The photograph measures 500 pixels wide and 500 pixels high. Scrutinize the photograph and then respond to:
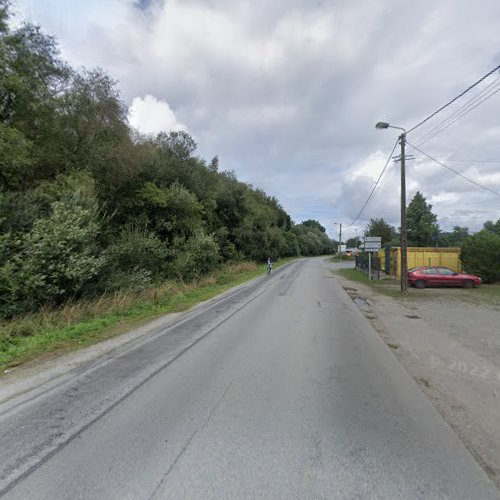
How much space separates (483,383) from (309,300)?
8.11 m

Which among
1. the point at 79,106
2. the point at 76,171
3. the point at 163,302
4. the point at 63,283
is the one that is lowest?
the point at 163,302

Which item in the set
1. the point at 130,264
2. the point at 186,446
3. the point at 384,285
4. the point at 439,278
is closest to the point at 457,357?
the point at 186,446

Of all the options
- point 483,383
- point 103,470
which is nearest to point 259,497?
point 103,470

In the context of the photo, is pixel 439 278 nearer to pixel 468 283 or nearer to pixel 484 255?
pixel 468 283

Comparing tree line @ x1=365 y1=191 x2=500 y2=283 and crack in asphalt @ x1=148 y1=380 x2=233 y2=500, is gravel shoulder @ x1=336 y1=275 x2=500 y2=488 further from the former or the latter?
tree line @ x1=365 y1=191 x2=500 y2=283

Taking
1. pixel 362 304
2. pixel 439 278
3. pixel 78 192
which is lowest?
pixel 362 304

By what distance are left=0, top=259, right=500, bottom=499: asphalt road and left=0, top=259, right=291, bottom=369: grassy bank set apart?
167 cm

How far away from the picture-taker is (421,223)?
58.6m

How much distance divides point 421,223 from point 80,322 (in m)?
64.1

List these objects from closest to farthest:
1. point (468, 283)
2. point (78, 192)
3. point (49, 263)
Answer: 1. point (49, 263)
2. point (78, 192)
3. point (468, 283)

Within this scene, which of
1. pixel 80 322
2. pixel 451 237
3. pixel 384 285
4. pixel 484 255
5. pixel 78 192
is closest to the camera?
pixel 80 322

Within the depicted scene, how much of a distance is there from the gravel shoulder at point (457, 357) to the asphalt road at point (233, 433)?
233mm

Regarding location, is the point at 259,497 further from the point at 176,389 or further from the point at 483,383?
the point at 483,383

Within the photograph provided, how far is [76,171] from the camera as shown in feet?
46.5
